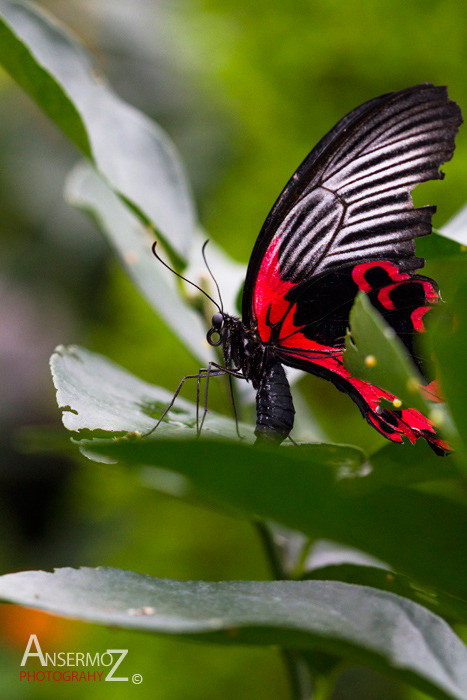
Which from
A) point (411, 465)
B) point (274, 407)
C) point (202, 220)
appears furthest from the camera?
point (202, 220)

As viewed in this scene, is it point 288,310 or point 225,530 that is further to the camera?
point 225,530

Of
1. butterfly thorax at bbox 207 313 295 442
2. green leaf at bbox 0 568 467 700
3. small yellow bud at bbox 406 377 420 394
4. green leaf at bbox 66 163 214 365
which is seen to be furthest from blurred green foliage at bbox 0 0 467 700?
small yellow bud at bbox 406 377 420 394

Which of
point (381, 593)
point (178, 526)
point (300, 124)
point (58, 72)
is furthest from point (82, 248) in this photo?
point (381, 593)

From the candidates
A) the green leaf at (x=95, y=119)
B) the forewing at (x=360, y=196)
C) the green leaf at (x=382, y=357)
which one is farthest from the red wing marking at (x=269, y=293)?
the green leaf at (x=382, y=357)

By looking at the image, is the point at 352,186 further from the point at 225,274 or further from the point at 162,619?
the point at 162,619

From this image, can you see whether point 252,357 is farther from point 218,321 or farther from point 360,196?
point 360,196

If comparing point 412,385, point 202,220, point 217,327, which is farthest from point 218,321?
point 202,220

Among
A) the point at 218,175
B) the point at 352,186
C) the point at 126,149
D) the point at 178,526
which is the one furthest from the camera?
the point at 218,175
